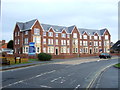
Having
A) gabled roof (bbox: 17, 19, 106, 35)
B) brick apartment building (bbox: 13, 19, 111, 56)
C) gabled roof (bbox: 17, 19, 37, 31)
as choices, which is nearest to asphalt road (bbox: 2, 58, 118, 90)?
brick apartment building (bbox: 13, 19, 111, 56)

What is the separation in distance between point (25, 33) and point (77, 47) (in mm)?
→ 22999

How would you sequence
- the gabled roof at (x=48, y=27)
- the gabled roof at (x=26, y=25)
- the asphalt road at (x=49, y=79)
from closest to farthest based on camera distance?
the asphalt road at (x=49, y=79) < the gabled roof at (x=26, y=25) < the gabled roof at (x=48, y=27)

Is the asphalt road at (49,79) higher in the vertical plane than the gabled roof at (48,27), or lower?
lower

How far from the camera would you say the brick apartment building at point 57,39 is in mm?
52188

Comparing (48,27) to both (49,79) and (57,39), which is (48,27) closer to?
(57,39)

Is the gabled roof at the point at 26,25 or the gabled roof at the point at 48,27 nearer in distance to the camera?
the gabled roof at the point at 26,25

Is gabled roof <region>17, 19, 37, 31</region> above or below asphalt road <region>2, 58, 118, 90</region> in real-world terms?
above

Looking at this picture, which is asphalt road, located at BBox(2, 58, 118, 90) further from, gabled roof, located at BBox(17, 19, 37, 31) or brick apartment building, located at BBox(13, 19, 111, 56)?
gabled roof, located at BBox(17, 19, 37, 31)

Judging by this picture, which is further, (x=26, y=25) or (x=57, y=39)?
(x=57, y=39)

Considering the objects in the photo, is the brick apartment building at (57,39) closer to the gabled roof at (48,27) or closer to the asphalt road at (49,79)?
the gabled roof at (48,27)

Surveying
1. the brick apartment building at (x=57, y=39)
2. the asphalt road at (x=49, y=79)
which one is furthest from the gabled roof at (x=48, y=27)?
the asphalt road at (x=49, y=79)

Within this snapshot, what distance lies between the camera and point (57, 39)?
59406mm

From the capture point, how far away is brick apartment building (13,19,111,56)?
52.2 m

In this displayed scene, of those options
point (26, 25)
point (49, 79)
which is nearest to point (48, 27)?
point (26, 25)
